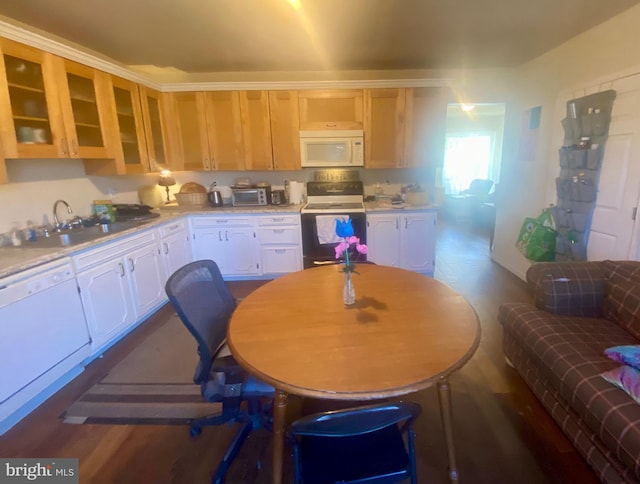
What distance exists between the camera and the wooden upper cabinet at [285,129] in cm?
366

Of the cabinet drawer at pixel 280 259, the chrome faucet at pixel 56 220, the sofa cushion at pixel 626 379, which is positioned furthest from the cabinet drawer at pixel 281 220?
the sofa cushion at pixel 626 379

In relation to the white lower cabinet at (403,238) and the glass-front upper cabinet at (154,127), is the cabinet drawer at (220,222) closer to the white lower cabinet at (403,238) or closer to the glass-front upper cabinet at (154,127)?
the glass-front upper cabinet at (154,127)

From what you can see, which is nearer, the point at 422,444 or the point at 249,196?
the point at 422,444

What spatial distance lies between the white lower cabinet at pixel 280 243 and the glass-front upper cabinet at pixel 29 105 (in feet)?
6.25

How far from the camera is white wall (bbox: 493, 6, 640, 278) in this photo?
2410 mm

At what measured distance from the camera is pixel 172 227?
10.8ft

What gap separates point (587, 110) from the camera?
2.64 meters

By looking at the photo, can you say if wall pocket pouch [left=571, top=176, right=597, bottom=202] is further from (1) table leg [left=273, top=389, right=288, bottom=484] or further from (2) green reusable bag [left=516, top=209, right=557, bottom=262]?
(1) table leg [left=273, top=389, right=288, bottom=484]

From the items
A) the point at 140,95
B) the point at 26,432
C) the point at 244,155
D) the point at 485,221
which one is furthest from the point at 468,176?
the point at 26,432

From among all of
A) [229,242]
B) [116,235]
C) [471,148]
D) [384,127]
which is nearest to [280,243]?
[229,242]

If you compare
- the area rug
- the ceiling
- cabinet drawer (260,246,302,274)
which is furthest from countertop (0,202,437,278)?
the ceiling

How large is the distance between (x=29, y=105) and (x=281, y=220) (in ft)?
7.43

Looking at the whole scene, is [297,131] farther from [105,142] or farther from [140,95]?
[105,142]

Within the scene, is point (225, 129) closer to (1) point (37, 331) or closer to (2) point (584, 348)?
(1) point (37, 331)
